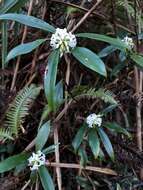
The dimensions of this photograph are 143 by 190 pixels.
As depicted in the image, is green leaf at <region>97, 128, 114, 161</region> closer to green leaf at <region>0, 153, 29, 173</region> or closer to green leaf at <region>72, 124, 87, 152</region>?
green leaf at <region>72, 124, 87, 152</region>

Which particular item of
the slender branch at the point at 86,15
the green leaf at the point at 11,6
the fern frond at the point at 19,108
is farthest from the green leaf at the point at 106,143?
the green leaf at the point at 11,6

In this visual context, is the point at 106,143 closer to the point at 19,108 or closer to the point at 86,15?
the point at 19,108

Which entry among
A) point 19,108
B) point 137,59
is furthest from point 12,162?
point 137,59

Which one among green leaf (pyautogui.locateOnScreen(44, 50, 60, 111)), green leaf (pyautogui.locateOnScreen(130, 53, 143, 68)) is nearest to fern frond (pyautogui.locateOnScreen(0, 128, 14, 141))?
green leaf (pyautogui.locateOnScreen(44, 50, 60, 111))

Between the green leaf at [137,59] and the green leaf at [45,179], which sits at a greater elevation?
the green leaf at [137,59]

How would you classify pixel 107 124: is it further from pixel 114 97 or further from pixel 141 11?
pixel 141 11

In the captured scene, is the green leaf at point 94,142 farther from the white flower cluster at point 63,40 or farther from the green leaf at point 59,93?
the white flower cluster at point 63,40
